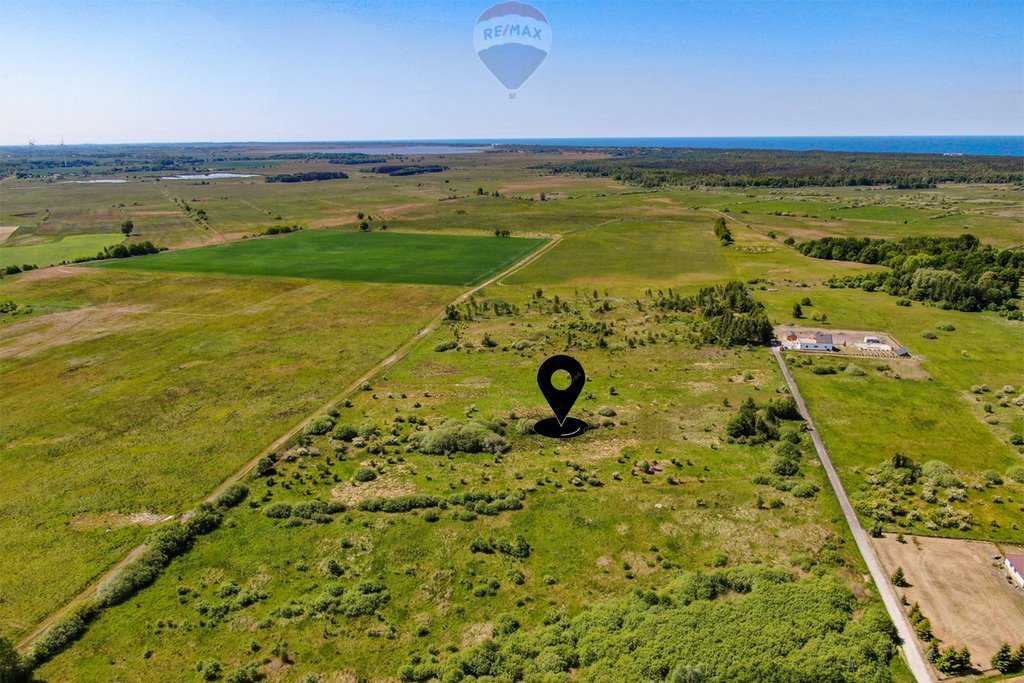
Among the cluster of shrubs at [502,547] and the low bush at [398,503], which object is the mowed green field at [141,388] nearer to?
the low bush at [398,503]

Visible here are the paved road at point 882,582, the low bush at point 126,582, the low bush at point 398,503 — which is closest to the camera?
the paved road at point 882,582

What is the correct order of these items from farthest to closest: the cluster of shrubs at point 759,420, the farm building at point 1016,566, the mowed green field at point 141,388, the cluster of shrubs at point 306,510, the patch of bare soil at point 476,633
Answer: the cluster of shrubs at point 759,420
the cluster of shrubs at point 306,510
the mowed green field at point 141,388
the farm building at point 1016,566
the patch of bare soil at point 476,633

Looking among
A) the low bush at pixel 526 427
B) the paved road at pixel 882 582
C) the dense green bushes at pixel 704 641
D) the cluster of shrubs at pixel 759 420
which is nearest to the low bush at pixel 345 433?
the low bush at pixel 526 427

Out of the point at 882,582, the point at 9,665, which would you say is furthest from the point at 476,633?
the point at 882,582

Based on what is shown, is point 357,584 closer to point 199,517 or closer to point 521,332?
point 199,517

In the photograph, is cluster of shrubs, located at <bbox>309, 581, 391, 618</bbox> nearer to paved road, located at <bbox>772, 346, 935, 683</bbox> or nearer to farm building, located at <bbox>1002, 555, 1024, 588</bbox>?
paved road, located at <bbox>772, 346, 935, 683</bbox>
